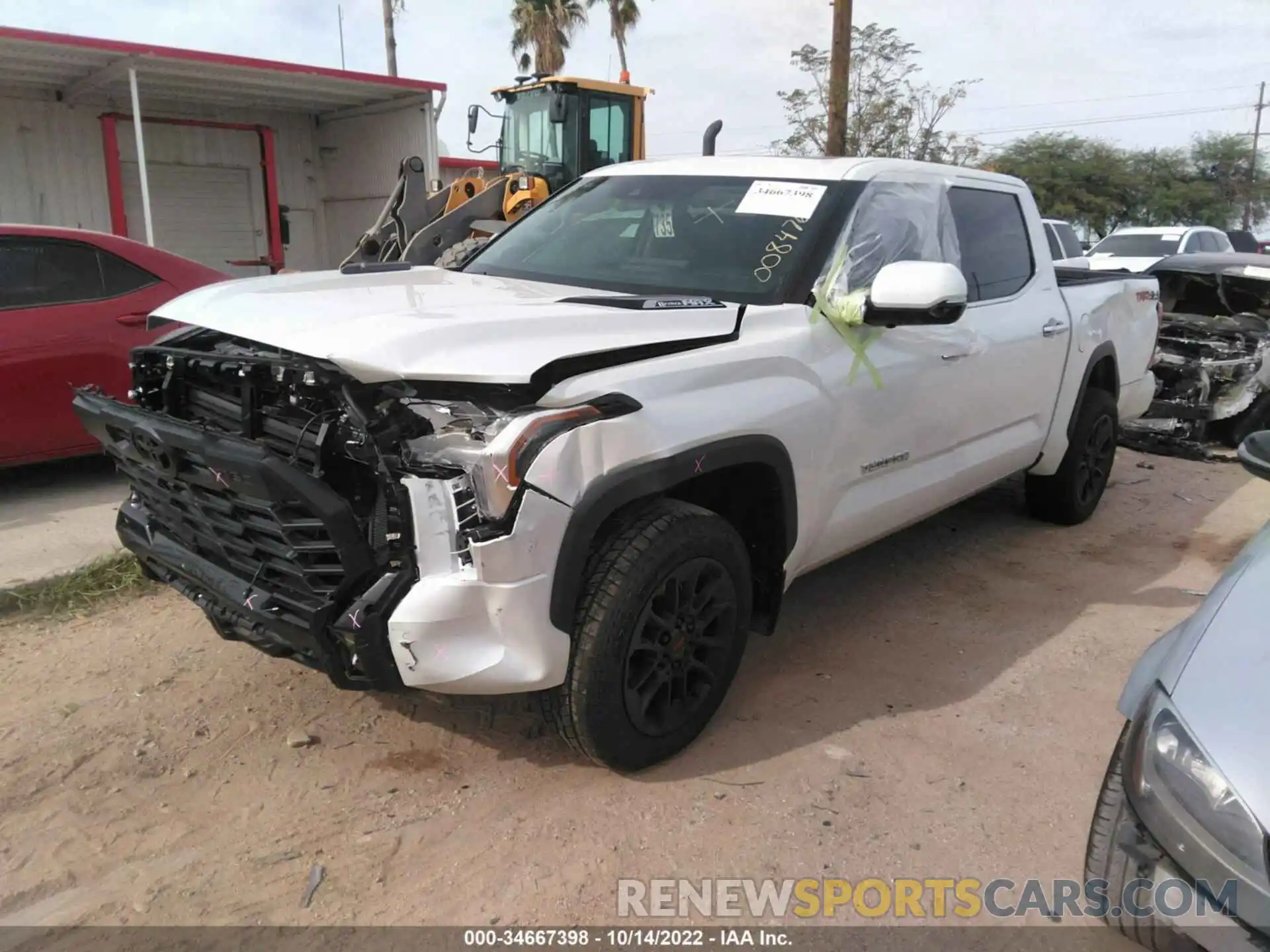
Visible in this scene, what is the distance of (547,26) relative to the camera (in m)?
35.2

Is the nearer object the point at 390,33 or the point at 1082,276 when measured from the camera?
the point at 1082,276

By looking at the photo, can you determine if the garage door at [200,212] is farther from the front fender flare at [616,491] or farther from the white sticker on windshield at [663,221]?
the front fender flare at [616,491]

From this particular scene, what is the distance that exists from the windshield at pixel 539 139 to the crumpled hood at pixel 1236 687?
35.3ft

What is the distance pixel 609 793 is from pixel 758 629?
79cm

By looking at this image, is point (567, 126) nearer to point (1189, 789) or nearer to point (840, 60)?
point (840, 60)

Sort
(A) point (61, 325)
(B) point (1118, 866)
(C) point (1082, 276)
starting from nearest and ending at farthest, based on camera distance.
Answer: (B) point (1118, 866)
(A) point (61, 325)
(C) point (1082, 276)

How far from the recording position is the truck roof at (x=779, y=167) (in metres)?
3.77

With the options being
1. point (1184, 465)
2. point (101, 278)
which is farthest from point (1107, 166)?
point (101, 278)

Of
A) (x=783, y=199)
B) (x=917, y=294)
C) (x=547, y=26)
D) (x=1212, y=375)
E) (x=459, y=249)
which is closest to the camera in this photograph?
(x=917, y=294)

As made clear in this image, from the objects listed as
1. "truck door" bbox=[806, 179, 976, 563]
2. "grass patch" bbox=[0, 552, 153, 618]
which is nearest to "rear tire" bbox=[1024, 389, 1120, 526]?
"truck door" bbox=[806, 179, 976, 563]

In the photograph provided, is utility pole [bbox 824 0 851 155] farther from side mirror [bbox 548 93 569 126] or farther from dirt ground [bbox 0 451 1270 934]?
dirt ground [bbox 0 451 1270 934]

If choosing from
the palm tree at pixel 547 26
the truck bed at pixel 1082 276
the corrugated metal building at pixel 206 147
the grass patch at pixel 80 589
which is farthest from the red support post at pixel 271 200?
the palm tree at pixel 547 26

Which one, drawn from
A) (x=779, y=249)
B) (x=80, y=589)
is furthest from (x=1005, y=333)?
(x=80, y=589)

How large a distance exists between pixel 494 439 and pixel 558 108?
10.5 metres
